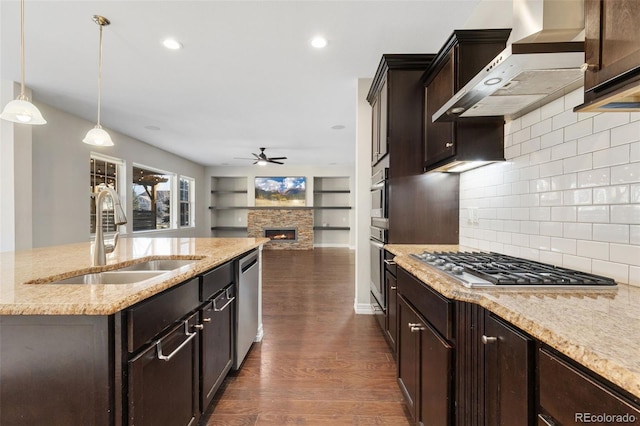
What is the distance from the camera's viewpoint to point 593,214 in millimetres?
1231

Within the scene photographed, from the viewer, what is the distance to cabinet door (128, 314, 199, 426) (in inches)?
38.4

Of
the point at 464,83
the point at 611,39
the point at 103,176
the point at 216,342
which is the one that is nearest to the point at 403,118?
the point at 464,83

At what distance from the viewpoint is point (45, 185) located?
13.1ft

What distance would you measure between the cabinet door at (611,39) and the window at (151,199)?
7.06 metres

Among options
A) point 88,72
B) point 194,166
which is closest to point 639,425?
point 88,72

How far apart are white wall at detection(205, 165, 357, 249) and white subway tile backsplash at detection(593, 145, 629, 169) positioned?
8177mm

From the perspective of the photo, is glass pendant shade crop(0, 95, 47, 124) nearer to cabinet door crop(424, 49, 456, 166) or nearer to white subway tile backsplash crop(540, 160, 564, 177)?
cabinet door crop(424, 49, 456, 166)

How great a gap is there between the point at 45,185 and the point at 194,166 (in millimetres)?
5015

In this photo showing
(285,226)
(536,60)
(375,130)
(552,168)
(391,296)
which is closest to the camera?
(536,60)

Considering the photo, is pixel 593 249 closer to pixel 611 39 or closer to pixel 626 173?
pixel 626 173

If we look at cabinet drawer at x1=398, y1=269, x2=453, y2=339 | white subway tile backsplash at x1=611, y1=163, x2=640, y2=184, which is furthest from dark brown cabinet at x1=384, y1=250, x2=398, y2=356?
white subway tile backsplash at x1=611, y1=163, x2=640, y2=184

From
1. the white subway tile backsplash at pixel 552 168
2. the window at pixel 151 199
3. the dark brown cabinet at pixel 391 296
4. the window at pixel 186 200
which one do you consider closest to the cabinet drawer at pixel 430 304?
the dark brown cabinet at pixel 391 296

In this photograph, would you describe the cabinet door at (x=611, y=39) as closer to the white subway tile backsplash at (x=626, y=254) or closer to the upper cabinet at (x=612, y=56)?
the upper cabinet at (x=612, y=56)

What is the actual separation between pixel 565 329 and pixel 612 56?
770 mm
